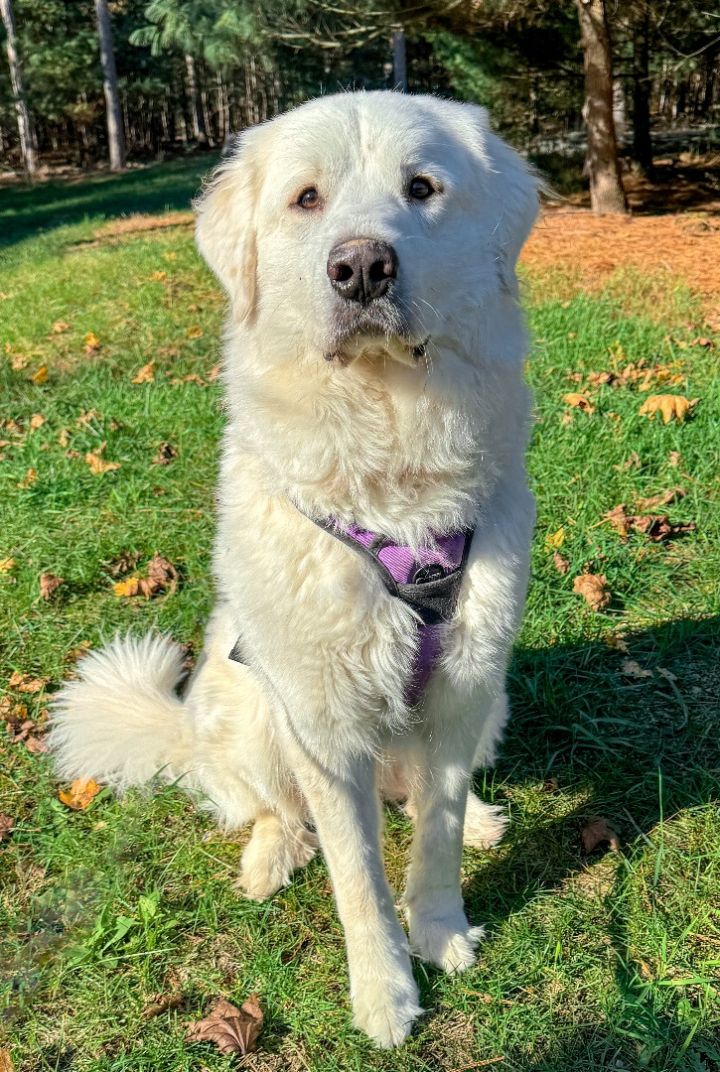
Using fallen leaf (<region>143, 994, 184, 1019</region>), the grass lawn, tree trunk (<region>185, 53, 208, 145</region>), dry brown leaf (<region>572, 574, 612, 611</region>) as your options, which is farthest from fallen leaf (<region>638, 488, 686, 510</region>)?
tree trunk (<region>185, 53, 208, 145</region>)

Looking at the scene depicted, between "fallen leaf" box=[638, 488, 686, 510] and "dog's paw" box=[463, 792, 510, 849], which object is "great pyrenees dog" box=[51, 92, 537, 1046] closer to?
"dog's paw" box=[463, 792, 510, 849]

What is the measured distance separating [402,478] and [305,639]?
0.40 metres

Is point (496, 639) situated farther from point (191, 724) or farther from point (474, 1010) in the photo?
point (191, 724)

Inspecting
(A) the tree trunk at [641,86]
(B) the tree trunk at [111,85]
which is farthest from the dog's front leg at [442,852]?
(B) the tree trunk at [111,85]

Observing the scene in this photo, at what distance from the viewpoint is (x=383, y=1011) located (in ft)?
6.53

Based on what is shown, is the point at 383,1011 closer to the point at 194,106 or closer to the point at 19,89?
the point at 19,89

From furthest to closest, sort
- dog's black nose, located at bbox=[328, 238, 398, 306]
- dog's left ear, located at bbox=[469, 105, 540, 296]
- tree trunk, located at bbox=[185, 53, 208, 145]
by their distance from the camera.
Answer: tree trunk, located at bbox=[185, 53, 208, 145], dog's left ear, located at bbox=[469, 105, 540, 296], dog's black nose, located at bbox=[328, 238, 398, 306]

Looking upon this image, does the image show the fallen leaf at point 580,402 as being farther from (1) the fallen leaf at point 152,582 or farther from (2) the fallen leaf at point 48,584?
(2) the fallen leaf at point 48,584

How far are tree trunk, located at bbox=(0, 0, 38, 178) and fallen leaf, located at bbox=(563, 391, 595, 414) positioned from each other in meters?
20.6

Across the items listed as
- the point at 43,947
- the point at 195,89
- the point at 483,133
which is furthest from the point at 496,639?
the point at 195,89

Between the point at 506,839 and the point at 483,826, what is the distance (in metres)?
0.08

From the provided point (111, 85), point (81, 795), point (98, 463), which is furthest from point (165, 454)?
point (111, 85)

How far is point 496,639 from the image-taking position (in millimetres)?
1911

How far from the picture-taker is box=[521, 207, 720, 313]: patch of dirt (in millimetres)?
6926
